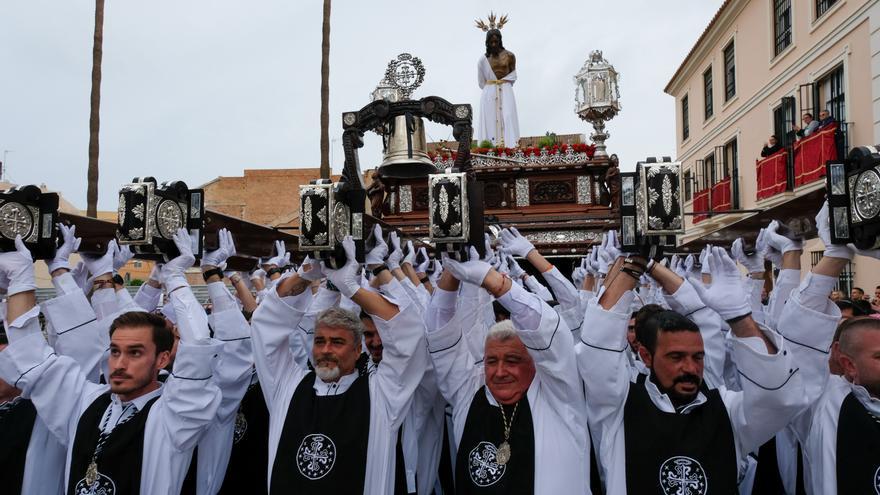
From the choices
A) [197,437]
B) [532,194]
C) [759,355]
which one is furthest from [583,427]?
[532,194]

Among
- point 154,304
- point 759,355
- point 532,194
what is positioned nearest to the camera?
point 759,355

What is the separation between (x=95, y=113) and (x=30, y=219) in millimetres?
10184

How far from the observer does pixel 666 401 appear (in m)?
2.89

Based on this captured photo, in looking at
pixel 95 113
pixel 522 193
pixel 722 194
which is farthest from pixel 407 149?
pixel 722 194

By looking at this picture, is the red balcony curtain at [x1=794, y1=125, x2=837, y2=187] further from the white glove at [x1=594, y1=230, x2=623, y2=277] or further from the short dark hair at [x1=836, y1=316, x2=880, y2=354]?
the short dark hair at [x1=836, y1=316, x2=880, y2=354]

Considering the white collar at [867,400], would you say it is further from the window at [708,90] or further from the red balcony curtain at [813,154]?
the window at [708,90]

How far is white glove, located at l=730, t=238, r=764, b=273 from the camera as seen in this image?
3959mm

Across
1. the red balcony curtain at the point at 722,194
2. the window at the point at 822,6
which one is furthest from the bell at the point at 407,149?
the red balcony curtain at the point at 722,194

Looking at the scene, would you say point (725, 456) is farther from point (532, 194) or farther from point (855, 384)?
point (532, 194)

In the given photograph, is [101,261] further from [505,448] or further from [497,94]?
[497,94]

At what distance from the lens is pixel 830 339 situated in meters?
2.96

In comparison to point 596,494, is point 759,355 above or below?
above

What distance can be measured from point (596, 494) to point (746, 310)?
4.84 feet

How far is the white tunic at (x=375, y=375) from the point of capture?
3152 mm
